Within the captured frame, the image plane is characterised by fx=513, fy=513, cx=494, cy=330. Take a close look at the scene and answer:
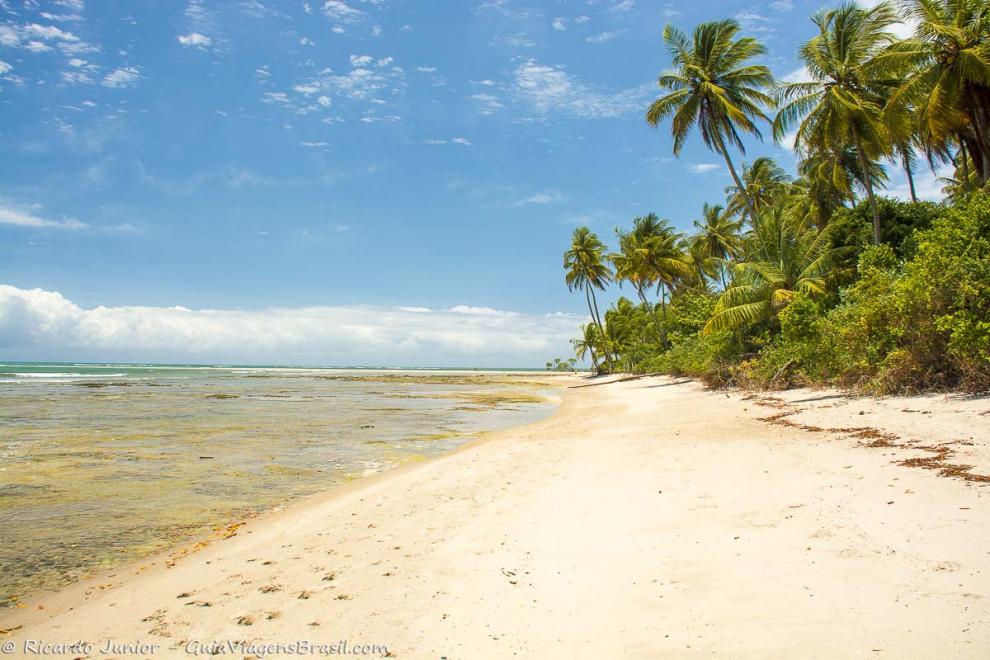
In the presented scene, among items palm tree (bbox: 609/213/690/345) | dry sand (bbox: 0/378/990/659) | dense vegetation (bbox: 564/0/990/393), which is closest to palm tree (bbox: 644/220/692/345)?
palm tree (bbox: 609/213/690/345)

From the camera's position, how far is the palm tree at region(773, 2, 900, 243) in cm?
2075

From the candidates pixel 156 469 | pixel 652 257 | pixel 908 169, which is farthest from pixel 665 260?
pixel 156 469

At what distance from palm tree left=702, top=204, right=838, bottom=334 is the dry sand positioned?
14.5m

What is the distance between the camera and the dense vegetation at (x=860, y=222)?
37.8 feet

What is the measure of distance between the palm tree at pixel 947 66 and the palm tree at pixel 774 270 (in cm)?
527

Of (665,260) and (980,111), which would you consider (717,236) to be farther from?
(980,111)

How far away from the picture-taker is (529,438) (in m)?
12.5

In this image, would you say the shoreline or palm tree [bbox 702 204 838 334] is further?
palm tree [bbox 702 204 838 334]

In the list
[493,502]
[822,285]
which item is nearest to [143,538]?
[493,502]

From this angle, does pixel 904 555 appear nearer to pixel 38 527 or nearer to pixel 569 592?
pixel 569 592

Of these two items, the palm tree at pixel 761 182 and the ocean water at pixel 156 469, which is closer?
the ocean water at pixel 156 469

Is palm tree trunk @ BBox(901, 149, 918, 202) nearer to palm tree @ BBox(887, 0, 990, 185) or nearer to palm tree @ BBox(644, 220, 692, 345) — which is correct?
palm tree @ BBox(887, 0, 990, 185)

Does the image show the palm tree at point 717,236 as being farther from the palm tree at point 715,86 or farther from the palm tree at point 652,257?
the palm tree at point 715,86

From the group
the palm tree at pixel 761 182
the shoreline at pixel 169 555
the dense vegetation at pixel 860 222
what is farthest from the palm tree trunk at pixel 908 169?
the shoreline at pixel 169 555
